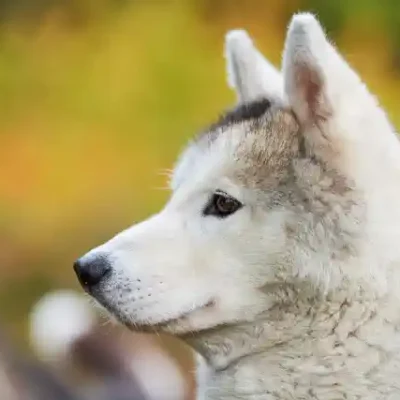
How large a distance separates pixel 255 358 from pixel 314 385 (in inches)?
Result: 5.1

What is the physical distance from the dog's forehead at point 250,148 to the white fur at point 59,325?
7.77ft

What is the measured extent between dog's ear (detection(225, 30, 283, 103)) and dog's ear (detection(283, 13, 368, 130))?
0.32 metres

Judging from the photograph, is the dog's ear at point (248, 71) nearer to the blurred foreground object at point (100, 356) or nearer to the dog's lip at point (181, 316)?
the dog's lip at point (181, 316)

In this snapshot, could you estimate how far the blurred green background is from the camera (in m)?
6.29

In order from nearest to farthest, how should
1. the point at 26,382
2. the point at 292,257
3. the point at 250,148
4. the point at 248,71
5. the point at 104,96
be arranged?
the point at 292,257 → the point at 250,148 → the point at 248,71 → the point at 26,382 → the point at 104,96

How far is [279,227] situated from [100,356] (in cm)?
246

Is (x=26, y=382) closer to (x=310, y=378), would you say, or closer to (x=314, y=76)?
(x=310, y=378)

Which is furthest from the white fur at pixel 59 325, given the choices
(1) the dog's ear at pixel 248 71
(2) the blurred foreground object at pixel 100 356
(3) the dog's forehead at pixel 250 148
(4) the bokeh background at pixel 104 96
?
(3) the dog's forehead at pixel 250 148

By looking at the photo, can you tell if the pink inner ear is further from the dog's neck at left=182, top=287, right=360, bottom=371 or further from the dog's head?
the dog's neck at left=182, top=287, right=360, bottom=371

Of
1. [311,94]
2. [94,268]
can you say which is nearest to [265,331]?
[94,268]

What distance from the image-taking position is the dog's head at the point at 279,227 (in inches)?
85.5

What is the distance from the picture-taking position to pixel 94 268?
2203 mm

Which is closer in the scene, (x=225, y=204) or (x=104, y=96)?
(x=225, y=204)

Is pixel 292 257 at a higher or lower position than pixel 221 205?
lower
